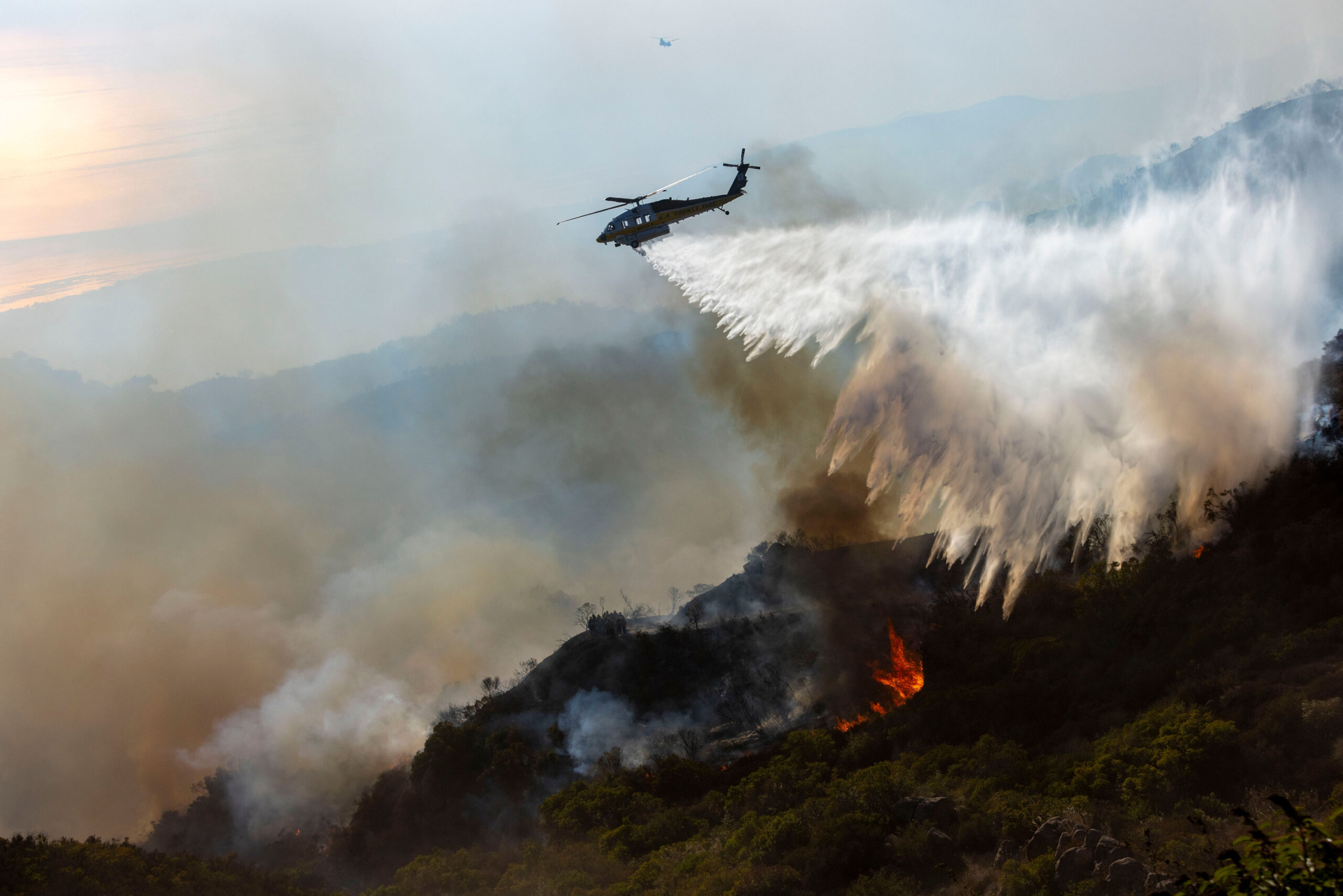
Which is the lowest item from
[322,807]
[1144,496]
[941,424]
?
[322,807]

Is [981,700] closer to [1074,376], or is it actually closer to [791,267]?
[1074,376]

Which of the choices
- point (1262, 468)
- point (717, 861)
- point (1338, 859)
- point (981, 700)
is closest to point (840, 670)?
point (981, 700)

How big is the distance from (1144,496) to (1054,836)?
35.5 metres

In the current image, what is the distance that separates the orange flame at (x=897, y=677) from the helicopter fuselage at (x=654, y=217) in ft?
156

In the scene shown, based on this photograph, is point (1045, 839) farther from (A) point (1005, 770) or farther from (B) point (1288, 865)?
(B) point (1288, 865)

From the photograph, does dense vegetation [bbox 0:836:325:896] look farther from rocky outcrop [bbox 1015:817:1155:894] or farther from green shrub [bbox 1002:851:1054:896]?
rocky outcrop [bbox 1015:817:1155:894]

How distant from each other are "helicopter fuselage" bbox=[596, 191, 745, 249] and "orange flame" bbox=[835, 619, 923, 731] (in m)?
47.7

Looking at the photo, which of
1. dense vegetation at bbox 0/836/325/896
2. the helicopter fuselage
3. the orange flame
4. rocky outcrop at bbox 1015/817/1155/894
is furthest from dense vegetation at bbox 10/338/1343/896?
the helicopter fuselage

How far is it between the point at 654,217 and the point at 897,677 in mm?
51508

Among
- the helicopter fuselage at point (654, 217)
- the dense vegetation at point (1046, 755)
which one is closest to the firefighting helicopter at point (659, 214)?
Answer: the helicopter fuselage at point (654, 217)

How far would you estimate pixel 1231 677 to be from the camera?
49625 millimetres

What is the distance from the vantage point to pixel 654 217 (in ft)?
249

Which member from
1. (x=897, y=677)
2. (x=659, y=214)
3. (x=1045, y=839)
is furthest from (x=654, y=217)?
(x=1045, y=839)

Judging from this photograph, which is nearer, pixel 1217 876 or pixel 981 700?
pixel 1217 876
